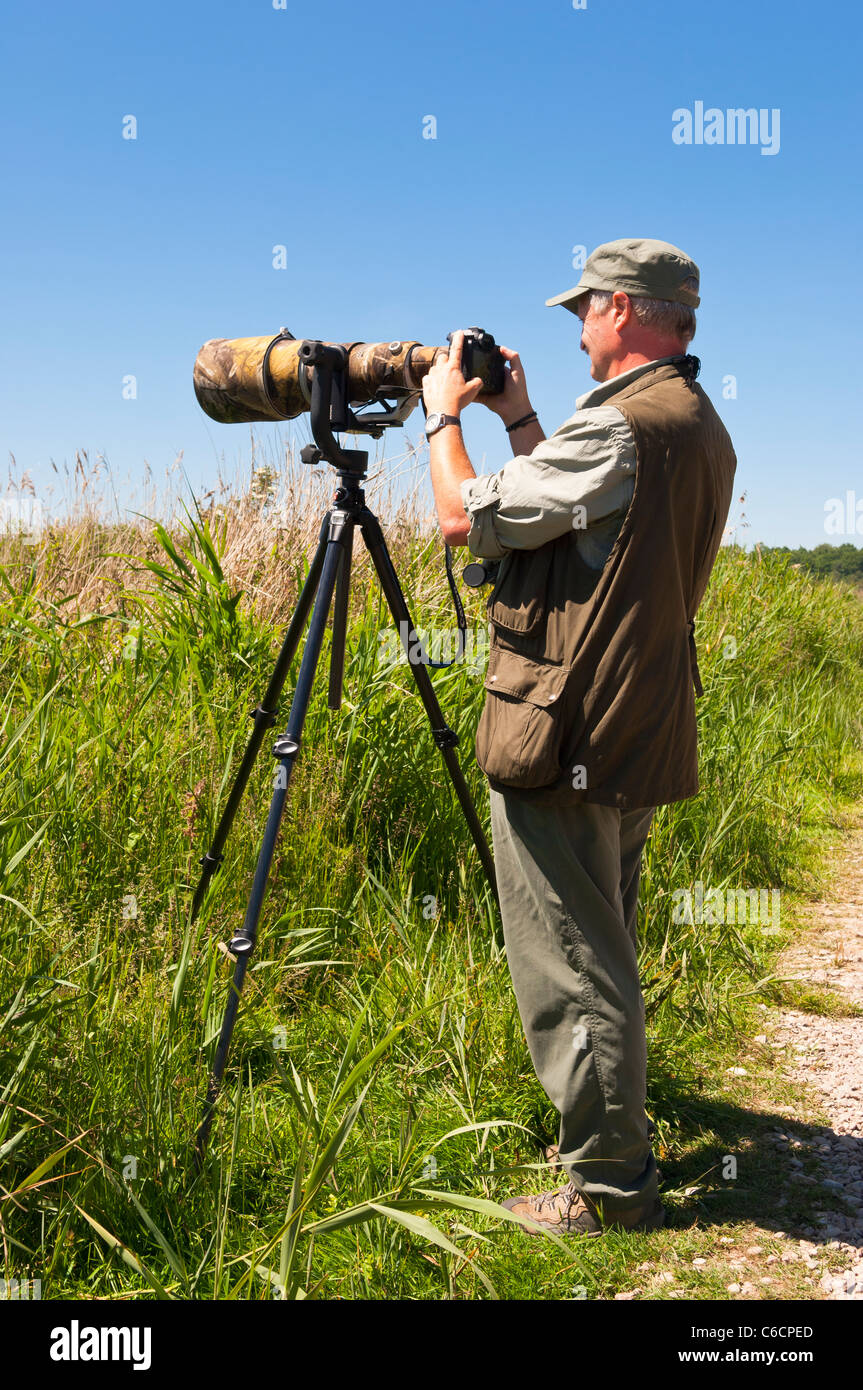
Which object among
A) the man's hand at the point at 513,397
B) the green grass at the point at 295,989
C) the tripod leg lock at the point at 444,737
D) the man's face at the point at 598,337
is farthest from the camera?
the tripod leg lock at the point at 444,737

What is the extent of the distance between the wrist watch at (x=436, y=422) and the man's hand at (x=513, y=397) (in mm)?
320

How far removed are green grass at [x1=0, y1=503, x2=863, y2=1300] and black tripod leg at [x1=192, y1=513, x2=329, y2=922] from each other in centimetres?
10

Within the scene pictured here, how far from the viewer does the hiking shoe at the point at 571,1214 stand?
7.51ft

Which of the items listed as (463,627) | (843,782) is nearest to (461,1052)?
(463,627)

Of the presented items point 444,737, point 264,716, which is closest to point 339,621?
point 264,716

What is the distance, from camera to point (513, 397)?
268 cm

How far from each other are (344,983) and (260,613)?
6.93 feet

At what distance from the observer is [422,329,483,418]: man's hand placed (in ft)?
7.92

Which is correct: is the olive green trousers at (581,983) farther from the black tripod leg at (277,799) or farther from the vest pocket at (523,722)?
the black tripod leg at (277,799)

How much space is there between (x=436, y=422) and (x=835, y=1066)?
2.39m

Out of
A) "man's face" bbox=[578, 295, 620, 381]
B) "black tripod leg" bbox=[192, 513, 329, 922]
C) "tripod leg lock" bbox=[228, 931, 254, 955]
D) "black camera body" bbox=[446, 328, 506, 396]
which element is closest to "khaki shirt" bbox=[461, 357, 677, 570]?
"man's face" bbox=[578, 295, 620, 381]

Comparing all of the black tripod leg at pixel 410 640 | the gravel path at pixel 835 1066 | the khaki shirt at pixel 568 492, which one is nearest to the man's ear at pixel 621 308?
the khaki shirt at pixel 568 492

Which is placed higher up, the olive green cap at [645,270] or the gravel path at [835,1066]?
the olive green cap at [645,270]

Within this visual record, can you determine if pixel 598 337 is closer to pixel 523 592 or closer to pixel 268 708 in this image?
pixel 523 592
